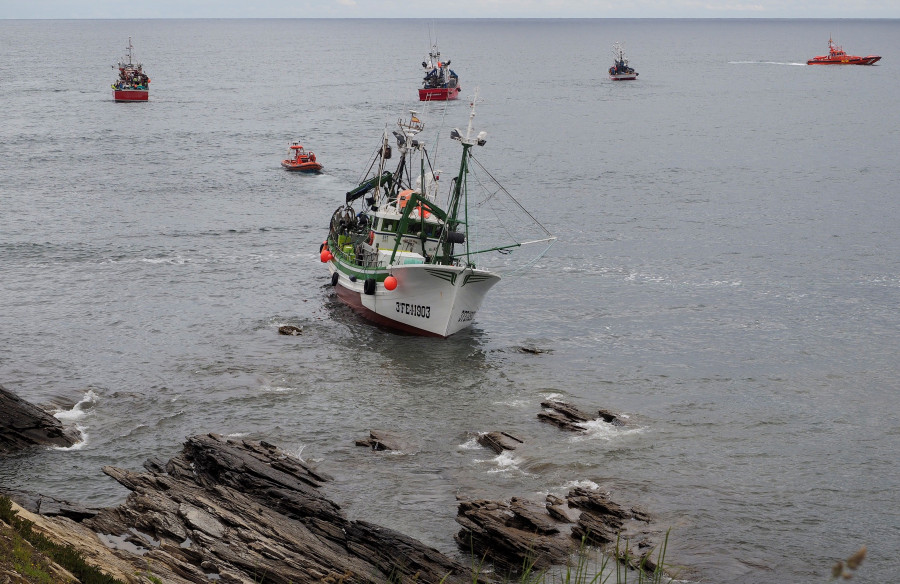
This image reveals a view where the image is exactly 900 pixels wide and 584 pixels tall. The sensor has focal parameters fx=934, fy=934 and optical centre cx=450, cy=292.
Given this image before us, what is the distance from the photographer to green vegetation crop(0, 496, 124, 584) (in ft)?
58.2

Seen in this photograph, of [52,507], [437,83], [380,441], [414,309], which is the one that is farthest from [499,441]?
[437,83]

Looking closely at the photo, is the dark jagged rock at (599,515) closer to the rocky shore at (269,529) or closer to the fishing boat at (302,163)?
the rocky shore at (269,529)

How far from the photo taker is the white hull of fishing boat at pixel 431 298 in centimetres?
4700

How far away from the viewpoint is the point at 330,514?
27.1 m

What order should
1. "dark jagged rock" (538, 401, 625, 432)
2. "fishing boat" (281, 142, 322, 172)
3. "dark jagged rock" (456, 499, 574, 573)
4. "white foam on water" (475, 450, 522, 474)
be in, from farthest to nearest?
1. "fishing boat" (281, 142, 322, 172)
2. "dark jagged rock" (538, 401, 625, 432)
3. "white foam on water" (475, 450, 522, 474)
4. "dark jagged rock" (456, 499, 574, 573)

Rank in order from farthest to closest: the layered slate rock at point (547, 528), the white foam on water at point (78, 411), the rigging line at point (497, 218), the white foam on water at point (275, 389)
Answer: the rigging line at point (497, 218) < the white foam on water at point (275, 389) < the white foam on water at point (78, 411) < the layered slate rock at point (547, 528)

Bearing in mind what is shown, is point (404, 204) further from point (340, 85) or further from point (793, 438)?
point (340, 85)

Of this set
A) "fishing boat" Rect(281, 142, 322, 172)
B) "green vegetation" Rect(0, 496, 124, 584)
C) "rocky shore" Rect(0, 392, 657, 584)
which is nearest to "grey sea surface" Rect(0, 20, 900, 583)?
"fishing boat" Rect(281, 142, 322, 172)

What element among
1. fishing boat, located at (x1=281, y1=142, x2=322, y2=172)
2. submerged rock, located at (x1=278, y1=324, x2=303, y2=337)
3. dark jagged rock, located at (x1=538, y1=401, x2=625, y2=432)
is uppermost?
fishing boat, located at (x1=281, y1=142, x2=322, y2=172)

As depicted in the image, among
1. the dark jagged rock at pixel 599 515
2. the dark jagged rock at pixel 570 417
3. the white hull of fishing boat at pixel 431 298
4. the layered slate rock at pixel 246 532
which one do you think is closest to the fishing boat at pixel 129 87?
the white hull of fishing boat at pixel 431 298

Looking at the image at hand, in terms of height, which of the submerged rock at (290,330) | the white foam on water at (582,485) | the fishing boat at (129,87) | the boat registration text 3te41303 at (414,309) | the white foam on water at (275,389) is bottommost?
the white foam on water at (582,485)

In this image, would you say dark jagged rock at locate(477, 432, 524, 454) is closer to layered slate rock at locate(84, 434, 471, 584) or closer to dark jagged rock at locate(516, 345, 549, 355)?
layered slate rock at locate(84, 434, 471, 584)

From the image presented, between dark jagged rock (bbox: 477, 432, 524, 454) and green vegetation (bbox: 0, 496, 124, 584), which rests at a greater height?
green vegetation (bbox: 0, 496, 124, 584)

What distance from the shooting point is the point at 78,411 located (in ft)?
124
